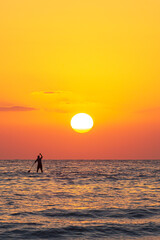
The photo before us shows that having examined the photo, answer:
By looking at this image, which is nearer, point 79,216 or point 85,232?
point 85,232

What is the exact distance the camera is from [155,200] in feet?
74.0

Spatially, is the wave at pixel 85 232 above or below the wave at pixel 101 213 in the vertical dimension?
below

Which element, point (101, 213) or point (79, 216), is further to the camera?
point (101, 213)

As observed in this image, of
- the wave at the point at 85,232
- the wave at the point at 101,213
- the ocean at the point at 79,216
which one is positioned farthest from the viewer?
the wave at the point at 101,213

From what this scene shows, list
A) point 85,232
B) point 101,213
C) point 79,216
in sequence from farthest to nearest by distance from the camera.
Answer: point 101,213 < point 79,216 < point 85,232

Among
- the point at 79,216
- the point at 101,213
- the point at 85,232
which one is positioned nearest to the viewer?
the point at 85,232

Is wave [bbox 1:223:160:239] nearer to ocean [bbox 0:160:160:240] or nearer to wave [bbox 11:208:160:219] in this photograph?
ocean [bbox 0:160:160:240]

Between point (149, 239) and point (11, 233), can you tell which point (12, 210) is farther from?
point (149, 239)

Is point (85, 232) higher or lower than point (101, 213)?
lower

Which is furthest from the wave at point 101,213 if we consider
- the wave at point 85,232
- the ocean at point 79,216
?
the wave at point 85,232

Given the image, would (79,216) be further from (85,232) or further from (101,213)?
(85,232)

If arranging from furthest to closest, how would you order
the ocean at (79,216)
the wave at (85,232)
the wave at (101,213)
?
1. the wave at (101,213)
2. the ocean at (79,216)
3. the wave at (85,232)

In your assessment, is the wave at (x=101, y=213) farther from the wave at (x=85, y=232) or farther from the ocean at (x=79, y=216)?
the wave at (x=85, y=232)

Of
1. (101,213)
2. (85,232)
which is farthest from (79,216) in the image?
(85,232)
